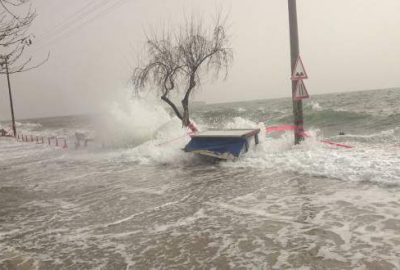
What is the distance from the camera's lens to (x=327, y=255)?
14.9 ft

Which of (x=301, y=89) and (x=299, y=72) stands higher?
(x=299, y=72)

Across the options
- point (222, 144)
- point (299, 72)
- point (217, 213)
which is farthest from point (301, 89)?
point (217, 213)

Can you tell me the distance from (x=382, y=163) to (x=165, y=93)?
12725 millimetres

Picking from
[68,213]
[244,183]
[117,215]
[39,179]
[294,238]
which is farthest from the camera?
[39,179]

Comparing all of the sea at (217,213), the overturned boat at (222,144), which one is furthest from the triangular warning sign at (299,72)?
the overturned boat at (222,144)

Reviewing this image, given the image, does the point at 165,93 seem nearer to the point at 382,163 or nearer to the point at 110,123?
the point at 110,123

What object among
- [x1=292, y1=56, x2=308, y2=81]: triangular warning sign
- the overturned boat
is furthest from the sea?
[x1=292, y1=56, x2=308, y2=81]: triangular warning sign

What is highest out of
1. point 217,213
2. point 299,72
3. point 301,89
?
point 299,72

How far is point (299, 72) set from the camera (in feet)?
36.8

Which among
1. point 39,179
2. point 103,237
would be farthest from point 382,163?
point 39,179

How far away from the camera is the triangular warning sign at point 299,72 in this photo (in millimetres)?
11141

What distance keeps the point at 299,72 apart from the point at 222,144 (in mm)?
2922

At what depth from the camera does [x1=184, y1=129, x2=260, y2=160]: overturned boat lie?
11711 millimetres

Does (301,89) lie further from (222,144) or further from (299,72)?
(222,144)
